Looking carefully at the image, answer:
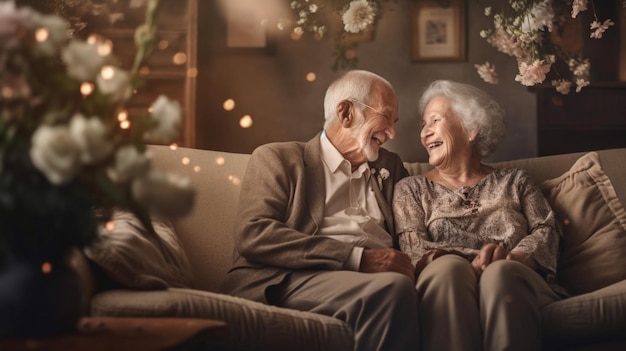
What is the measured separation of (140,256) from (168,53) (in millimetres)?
1585

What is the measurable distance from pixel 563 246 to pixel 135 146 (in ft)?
5.30

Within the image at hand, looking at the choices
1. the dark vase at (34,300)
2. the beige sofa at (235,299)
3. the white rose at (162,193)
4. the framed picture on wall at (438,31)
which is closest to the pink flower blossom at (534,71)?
the beige sofa at (235,299)

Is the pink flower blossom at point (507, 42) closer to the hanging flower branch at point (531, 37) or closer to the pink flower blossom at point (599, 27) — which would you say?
the hanging flower branch at point (531, 37)

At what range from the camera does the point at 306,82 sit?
355 cm

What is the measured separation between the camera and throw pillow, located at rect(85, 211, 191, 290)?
204 centimetres

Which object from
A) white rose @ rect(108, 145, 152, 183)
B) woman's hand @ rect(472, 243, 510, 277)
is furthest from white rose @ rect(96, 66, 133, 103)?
woman's hand @ rect(472, 243, 510, 277)

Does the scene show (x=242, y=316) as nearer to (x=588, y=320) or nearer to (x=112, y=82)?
(x=112, y=82)

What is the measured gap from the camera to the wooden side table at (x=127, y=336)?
138cm

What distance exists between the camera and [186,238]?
266 centimetres

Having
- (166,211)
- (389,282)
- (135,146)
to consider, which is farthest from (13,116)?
(389,282)

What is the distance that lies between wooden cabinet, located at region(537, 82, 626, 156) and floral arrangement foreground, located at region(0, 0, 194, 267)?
7.87 ft

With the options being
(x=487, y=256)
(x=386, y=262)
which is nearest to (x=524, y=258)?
(x=487, y=256)

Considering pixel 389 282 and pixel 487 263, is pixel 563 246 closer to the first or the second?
pixel 487 263

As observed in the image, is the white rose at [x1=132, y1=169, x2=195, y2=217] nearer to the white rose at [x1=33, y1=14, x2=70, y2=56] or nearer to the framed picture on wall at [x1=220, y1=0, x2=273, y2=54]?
the white rose at [x1=33, y1=14, x2=70, y2=56]
